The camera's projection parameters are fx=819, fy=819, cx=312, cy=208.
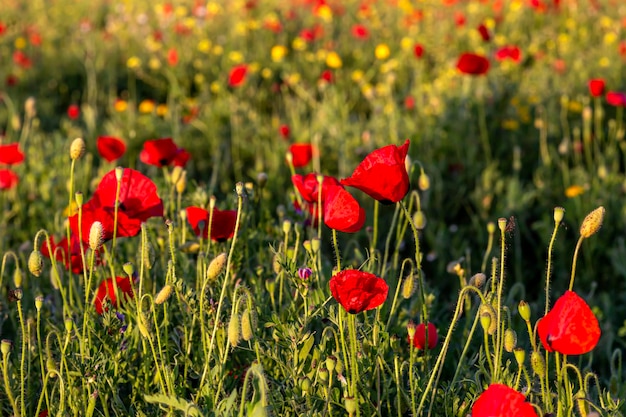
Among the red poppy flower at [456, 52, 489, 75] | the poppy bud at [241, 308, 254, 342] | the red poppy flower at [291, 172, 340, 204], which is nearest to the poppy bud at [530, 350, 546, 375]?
the poppy bud at [241, 308, 254, 342]

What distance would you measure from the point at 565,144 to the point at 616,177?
24cm

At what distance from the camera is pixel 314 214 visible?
187cm

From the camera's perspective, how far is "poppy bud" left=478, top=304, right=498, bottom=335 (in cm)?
136

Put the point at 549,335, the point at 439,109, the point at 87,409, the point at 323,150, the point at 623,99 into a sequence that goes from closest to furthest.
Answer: the point at 549,335
the point at 87,409
the point at 623,99
the point at 323,150
the point at 439,109

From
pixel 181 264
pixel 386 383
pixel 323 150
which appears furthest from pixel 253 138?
pixel 386 383

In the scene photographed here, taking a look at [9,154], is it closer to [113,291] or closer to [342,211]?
[113,291]

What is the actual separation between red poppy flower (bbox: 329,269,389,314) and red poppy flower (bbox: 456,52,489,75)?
1982mm

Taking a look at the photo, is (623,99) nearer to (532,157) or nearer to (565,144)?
(565,144)

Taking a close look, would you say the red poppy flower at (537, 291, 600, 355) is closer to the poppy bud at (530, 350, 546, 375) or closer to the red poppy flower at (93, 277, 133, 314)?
the poppy bud at (530, 350, 546, 375)

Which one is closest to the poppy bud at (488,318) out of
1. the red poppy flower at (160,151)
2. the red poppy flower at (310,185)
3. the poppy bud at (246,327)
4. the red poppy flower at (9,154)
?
the poppy bud at (246,327)

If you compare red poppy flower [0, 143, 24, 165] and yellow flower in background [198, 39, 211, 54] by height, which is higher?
yellow flower in background [198, 39, 211, 54]

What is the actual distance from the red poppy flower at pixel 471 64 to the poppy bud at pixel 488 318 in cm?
196

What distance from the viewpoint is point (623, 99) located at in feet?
10.3

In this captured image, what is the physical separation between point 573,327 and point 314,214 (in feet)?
2.41
